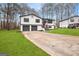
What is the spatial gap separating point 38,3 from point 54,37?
44 cm

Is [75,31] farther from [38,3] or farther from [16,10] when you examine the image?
[16,10]

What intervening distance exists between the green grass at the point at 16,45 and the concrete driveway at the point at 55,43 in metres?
0.06

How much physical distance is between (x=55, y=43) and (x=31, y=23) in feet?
1.22

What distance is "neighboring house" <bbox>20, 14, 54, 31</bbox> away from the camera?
2513mm

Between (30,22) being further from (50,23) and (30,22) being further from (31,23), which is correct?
(50,23)

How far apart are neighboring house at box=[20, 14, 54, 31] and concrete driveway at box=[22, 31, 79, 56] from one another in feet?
0.20

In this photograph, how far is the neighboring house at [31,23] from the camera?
2.51 m

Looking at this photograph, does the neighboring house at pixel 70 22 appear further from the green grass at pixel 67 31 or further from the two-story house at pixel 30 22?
the two-story house at pixel 30 22

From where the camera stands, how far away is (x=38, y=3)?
247 centimetres

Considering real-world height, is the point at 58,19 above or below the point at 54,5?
below

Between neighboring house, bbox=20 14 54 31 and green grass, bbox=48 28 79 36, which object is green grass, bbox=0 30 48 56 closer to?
neighboring house, bbox=20 14 54 31

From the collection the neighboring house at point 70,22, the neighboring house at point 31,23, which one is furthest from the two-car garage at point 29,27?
the neighboring house at point 70,22

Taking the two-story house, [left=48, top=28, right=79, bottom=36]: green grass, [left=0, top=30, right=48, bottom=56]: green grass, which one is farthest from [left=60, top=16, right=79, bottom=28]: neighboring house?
[left=0, top=30, right=48, bottom=56]: green grass

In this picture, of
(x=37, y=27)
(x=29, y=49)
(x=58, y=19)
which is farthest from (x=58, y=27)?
(x=29, y=49)
